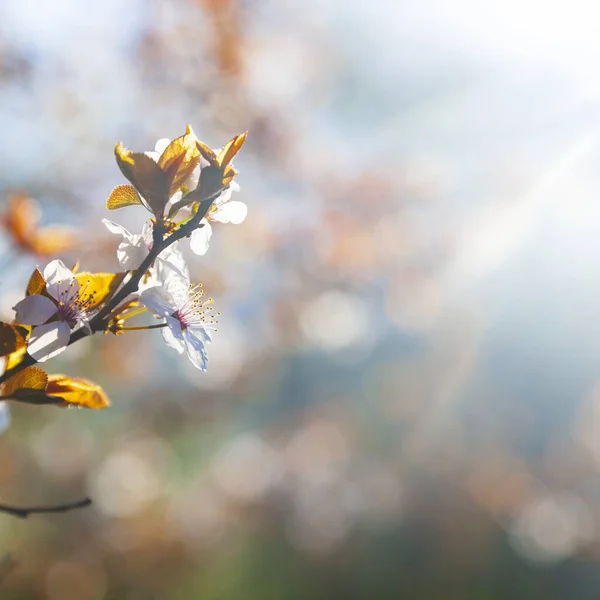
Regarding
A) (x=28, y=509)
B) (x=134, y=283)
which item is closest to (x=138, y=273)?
(x=134, y=283)

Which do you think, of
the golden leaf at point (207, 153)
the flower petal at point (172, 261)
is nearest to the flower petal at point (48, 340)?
the flower petal at point (172, 261)

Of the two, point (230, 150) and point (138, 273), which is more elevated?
point (230, 150)

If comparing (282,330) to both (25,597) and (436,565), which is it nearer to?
(25,597)

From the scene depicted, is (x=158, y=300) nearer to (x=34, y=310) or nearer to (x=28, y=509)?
(x=34, y=310)

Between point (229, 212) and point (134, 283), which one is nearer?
point (134, 283)

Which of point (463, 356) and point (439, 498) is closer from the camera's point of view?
point (439, 498)

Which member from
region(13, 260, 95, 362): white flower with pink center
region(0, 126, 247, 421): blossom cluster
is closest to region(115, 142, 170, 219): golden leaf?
region(0, 126, 247, 421): blossom cluster

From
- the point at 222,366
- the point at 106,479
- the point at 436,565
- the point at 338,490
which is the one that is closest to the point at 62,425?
the point at 106,479
